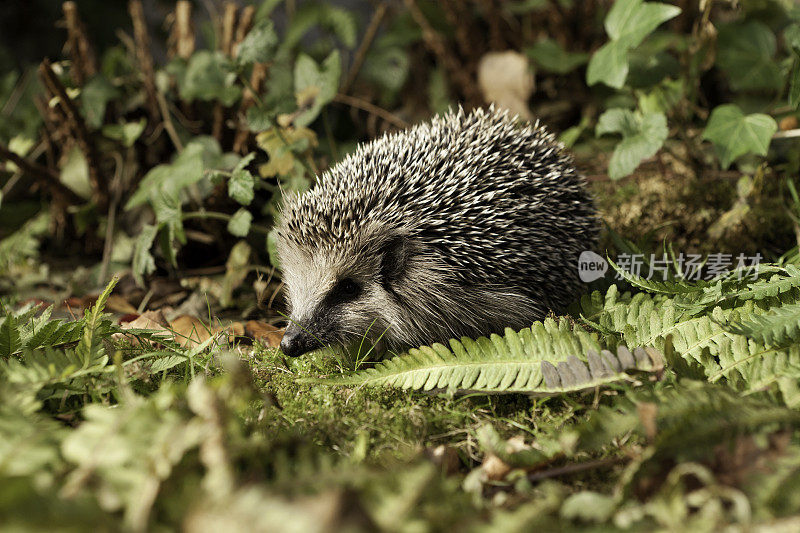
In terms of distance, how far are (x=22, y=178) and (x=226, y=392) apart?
176 inches

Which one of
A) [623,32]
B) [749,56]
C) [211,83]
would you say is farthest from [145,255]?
[749,56]

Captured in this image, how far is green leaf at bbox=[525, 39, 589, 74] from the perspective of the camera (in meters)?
5.68

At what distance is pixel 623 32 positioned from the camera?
4.00 meters

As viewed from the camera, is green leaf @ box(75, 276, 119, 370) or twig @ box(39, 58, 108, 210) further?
twig @ box(39, 58, 108, 210)

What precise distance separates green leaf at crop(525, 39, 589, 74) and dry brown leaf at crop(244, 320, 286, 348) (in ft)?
12.5

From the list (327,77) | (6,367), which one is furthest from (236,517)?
(327,77)

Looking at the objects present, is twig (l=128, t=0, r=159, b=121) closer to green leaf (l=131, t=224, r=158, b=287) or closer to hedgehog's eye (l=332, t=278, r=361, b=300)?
green leaf (l=131, t=224, r=158, b=287)

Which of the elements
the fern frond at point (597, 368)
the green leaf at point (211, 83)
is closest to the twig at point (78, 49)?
the green leaf at point (211, 83)

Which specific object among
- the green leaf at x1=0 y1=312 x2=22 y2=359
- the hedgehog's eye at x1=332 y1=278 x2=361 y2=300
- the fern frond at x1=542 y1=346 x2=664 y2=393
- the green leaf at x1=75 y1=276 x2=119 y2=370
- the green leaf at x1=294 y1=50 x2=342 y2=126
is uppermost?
the green leaf at x1=294 y1=50 x2=342 y2=126

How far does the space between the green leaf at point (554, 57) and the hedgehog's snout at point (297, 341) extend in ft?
13.1

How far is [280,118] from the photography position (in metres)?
4.24

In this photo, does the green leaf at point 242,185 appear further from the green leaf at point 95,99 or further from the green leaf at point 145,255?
the green leaf at point 95,99

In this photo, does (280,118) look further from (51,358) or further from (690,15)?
(690,15)

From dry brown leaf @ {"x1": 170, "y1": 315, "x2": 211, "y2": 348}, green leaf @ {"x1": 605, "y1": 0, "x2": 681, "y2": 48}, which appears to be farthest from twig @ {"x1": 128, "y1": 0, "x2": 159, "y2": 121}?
green leaf @ {"x1": 605, "y1": 0, "x2": 681, "y2": 48}
